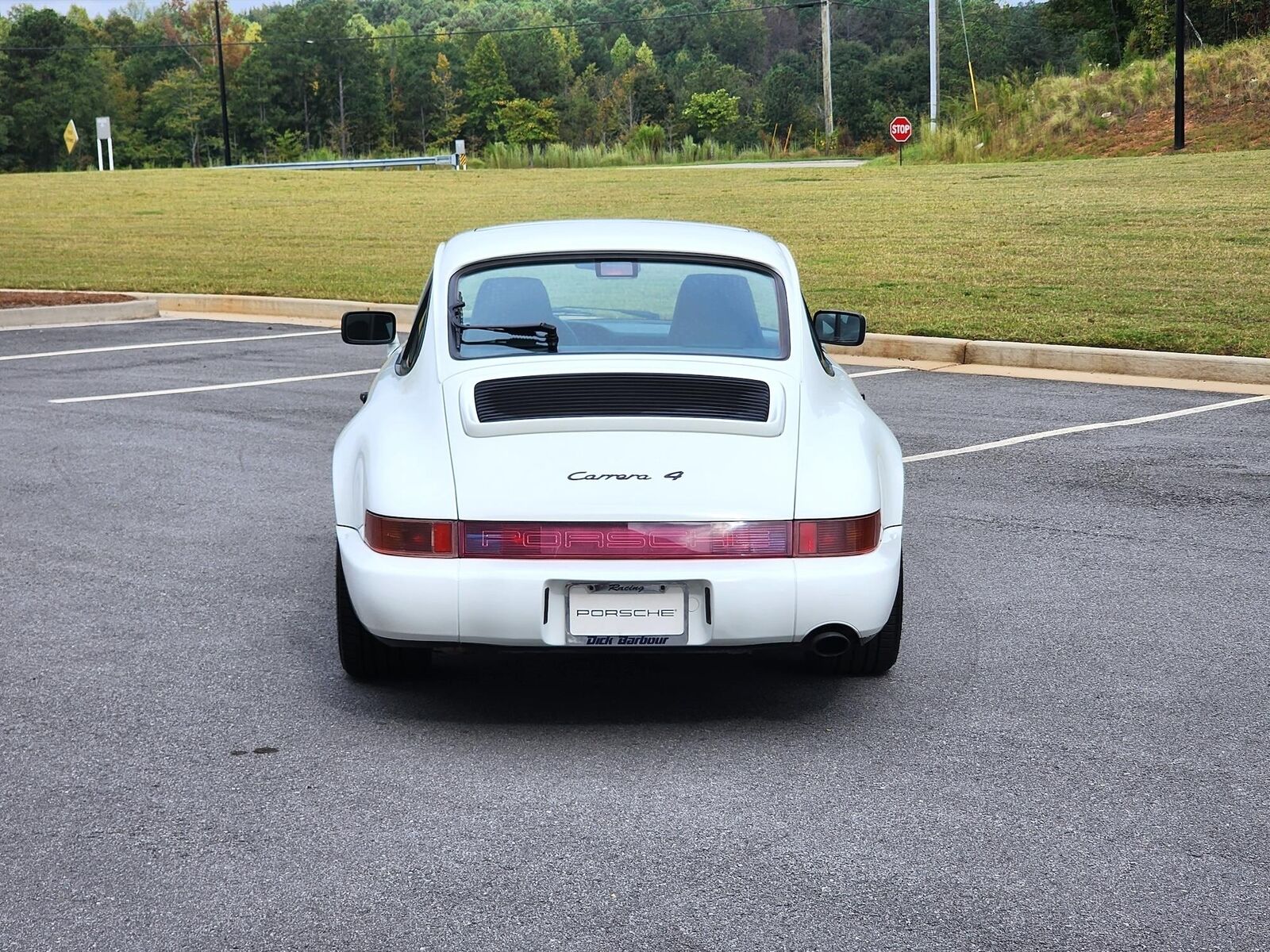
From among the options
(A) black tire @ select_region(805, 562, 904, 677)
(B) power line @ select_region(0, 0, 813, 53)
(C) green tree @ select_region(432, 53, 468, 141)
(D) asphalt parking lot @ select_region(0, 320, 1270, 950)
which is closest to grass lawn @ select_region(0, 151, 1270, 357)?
(D) asphalt parking lot @ select_region(0, 320, 1270, 950)

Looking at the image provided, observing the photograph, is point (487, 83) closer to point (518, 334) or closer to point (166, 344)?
point (166, 344)

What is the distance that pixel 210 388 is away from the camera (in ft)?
39.9

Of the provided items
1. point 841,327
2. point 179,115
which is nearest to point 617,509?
point 841,327

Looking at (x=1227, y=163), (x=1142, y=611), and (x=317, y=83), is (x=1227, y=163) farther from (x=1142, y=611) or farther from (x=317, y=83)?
(x=317, y=83)

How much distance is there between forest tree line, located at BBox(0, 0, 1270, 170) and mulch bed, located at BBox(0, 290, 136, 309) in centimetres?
6968

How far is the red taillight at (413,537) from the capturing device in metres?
4.63

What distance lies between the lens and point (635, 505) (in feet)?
15.0

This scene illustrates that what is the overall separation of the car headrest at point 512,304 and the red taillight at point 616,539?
1.15 m

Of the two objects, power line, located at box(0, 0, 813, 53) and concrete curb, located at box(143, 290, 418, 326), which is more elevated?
power line, located at box(0, 0, 813, 53)

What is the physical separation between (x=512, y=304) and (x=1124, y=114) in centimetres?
3641

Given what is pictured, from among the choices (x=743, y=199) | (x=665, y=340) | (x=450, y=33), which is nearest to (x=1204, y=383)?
(x=665, y=340)

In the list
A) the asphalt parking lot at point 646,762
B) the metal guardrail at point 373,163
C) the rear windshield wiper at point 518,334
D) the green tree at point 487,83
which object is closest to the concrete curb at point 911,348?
the asphalt parking lot at point 646,762

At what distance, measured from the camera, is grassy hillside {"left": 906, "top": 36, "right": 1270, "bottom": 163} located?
36781 millimetres

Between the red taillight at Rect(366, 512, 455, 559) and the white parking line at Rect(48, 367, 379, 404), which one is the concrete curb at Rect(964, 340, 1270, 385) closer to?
the white parking line at Rect(48, 367, 379, 404)
